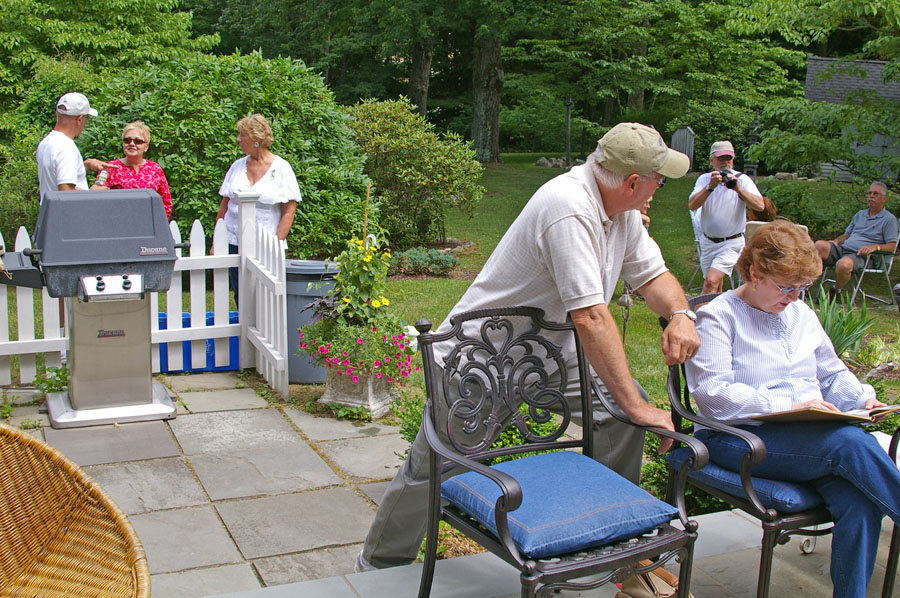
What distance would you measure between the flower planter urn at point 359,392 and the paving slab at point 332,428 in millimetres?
111

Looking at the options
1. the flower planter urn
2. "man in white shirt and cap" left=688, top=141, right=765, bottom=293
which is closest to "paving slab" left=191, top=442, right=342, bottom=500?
the flower planter urn

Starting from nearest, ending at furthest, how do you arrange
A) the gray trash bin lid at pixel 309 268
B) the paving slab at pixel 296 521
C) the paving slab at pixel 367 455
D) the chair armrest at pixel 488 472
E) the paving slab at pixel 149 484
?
1. the chair armrest at pixel 488 472
2. the paving slab at pixel 296 521
3. the paving slab at pixel 149 484
4. the paving slab at pixel 367 455
5. the gray trash bin lid at pixel 309 268

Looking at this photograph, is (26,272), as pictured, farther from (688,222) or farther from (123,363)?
(688,222)

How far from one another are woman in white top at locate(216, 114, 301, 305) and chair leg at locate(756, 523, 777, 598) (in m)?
4.29

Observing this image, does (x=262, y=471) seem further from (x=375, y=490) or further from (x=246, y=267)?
(x=246, y=267)

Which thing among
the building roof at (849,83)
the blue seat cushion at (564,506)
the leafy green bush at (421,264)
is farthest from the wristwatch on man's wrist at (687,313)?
the building roof at (849,83)

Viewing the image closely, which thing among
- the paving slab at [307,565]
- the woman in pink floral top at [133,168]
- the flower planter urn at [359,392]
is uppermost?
the woman in pink floral top at [133,168]

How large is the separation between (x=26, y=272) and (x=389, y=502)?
3206 mm

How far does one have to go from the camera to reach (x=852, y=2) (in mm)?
9695

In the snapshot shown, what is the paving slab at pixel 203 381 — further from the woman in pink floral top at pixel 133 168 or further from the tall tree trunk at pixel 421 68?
the tall tree trunk at pixel 421 68

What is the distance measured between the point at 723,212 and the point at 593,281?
6460mm

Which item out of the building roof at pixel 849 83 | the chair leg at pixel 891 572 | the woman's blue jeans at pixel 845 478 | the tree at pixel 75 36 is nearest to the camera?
the woman's blue jeans at pixel 845 478

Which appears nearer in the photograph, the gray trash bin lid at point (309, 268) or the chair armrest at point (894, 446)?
the chair armrest at point (894, 446)

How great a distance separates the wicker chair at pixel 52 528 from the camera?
2.37m
